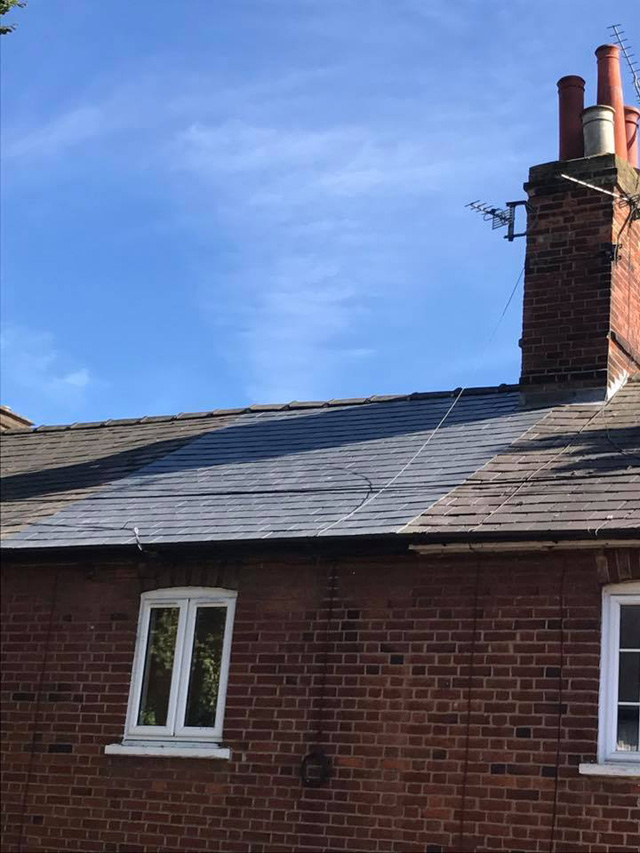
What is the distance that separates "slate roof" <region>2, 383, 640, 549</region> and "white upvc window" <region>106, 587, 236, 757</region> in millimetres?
656

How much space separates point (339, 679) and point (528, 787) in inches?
77.0

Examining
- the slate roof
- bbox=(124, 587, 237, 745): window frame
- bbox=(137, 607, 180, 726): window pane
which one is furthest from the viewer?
bbox=(137, 607, 180, 726): window pane

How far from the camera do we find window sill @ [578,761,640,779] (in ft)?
32.8

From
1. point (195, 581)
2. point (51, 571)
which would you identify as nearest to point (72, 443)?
point (51, 571)

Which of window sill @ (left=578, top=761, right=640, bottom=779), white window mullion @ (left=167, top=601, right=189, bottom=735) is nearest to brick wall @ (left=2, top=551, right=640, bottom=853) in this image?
window sill @ (left=578, top=761, right=640, bottom=779)

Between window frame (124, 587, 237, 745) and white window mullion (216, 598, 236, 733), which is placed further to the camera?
window frame (124, 587, 237, 745)

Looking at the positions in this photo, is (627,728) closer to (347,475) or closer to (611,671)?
(611,671)

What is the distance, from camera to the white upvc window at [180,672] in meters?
12.1

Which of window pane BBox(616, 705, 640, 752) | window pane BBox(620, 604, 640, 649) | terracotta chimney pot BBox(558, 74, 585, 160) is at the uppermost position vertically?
terracotta chimney pot BBox(558, 74, 585, 160)

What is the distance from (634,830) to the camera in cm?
992

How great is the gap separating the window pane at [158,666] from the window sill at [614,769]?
403 centimetres

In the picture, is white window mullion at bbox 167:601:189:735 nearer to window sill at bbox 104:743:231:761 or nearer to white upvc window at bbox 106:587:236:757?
white upvc window at bbox 106:587:236:757

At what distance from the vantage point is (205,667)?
12305mm

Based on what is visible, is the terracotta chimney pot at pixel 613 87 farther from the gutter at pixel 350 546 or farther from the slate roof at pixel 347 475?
the gutter at pixel 350 546
